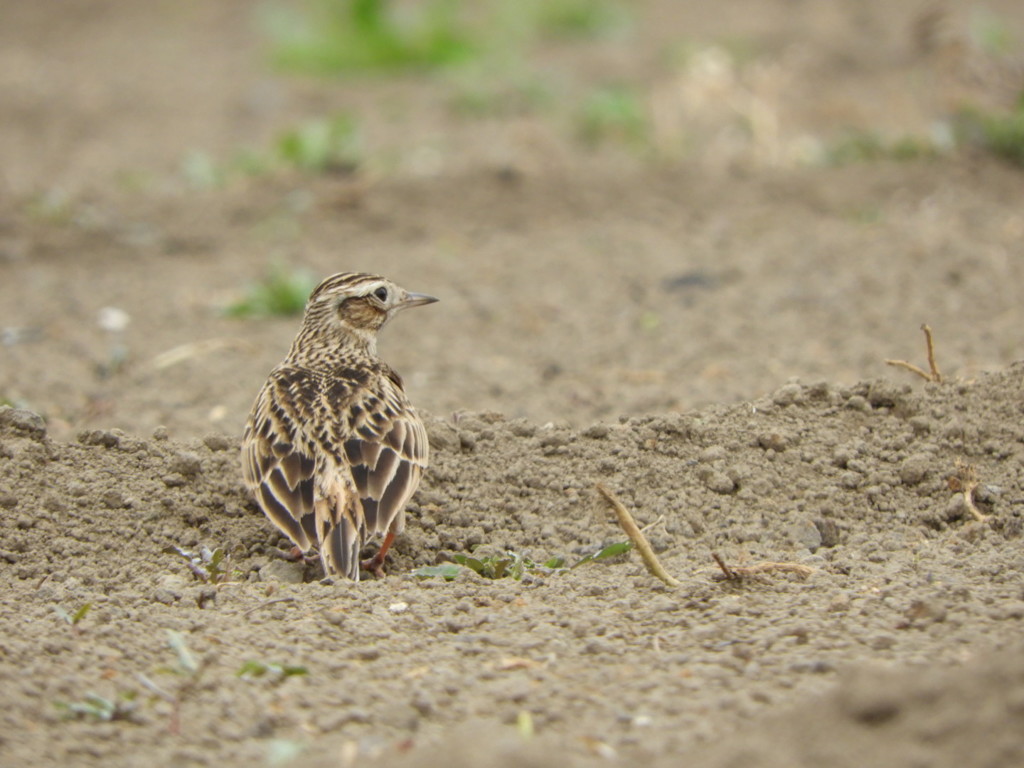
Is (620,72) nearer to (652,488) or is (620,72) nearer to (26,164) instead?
(26,164)

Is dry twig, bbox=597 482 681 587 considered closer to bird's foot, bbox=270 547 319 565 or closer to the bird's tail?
the bird's tail

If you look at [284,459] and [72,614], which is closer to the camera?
[72,614]

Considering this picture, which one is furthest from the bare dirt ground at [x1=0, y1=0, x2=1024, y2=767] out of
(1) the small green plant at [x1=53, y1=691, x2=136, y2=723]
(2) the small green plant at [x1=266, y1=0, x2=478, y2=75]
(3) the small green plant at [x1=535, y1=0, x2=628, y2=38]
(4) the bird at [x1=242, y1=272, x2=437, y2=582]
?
(3) the small green plant at [x1=535, y1=0, x2=628, y2=38]

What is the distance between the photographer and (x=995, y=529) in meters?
5.11

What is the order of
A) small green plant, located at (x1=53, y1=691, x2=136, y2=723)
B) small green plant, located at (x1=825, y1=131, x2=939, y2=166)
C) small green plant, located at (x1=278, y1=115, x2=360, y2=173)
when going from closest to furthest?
1. small green plant, located at (x1=53, y1=691, x2=136, y2=723)
2. small green plant, located at (x1=825, y1=131, x2=939, y2=166)
3. small green plant, located at (x1=278, y1=115, x2=360, y2=173)

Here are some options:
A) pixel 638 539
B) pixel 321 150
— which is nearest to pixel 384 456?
pixel 638 539

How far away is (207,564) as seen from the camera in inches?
199

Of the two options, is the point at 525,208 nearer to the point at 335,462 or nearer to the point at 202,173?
the point at 202,173

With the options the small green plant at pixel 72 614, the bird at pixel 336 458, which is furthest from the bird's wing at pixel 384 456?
the small green plant at pixel 72 614

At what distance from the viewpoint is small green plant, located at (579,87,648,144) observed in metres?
13.3

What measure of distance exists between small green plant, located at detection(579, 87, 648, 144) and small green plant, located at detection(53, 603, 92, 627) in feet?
31.1

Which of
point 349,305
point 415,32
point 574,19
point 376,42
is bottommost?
point 349,305

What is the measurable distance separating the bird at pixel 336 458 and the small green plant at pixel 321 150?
648cm

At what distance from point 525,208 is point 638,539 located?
7376 millimetres
